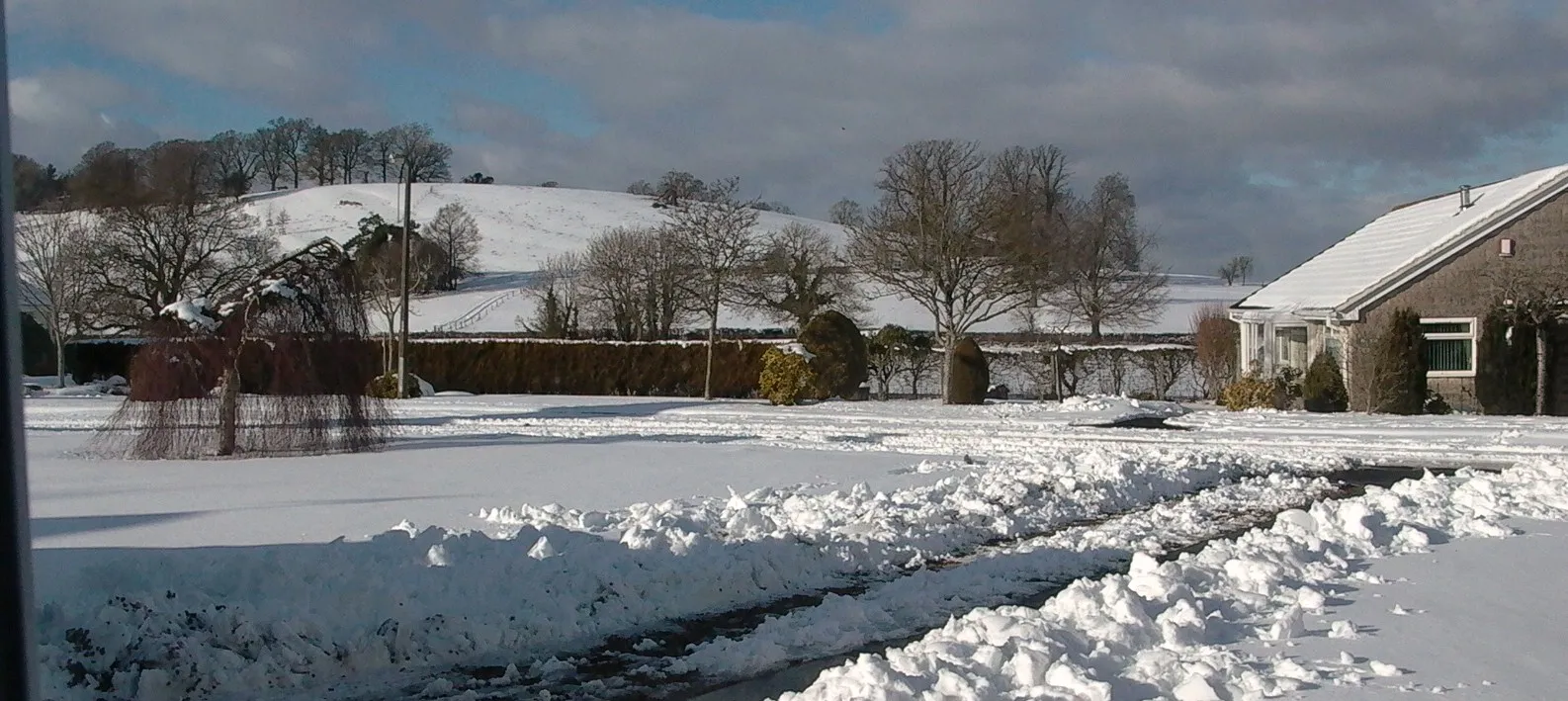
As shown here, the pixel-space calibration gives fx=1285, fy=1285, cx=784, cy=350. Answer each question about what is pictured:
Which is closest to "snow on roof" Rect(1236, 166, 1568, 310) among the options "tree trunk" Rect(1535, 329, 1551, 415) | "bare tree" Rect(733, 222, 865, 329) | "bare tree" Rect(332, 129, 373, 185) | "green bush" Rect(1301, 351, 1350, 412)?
"green bush" Rect(1301, 351, 1350, 412)

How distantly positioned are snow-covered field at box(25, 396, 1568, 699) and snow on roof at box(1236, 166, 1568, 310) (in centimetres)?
1428

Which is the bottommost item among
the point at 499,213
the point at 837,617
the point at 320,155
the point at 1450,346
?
the point at 837,617

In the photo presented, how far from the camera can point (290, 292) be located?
730 inches

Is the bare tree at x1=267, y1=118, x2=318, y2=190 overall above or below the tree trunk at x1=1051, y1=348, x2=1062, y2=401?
above

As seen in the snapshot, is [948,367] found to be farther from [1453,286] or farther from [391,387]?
[391,387]

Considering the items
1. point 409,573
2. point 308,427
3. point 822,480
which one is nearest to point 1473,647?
point 409,573

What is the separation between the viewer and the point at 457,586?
8477 mm

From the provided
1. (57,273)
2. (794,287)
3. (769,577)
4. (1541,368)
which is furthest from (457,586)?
(794,287)

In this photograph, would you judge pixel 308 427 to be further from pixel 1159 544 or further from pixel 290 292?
pixel 1159 544

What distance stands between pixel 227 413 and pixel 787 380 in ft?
52.5

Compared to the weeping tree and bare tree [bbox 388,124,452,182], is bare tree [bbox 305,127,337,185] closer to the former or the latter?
bare tree [bbox 388,124,452,182]

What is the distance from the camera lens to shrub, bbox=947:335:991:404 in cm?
3325

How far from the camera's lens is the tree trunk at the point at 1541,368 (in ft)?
88.9

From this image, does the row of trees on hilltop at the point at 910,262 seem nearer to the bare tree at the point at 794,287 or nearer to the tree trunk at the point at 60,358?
the bare tree at the point at 794,287
